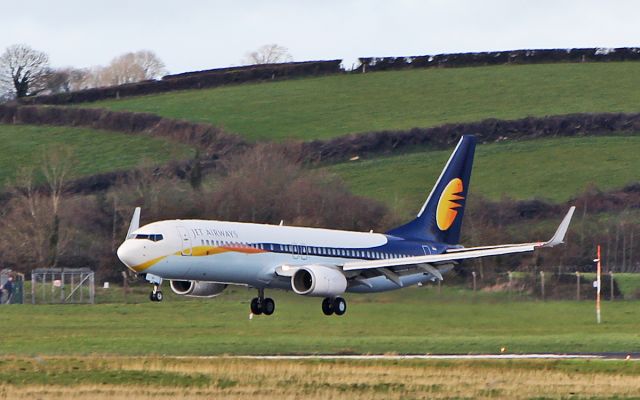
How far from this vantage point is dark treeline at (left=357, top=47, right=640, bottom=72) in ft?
428

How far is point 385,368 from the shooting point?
4022 cm

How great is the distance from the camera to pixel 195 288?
175 feet

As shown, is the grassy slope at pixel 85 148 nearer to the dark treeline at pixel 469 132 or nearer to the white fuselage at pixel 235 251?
the dark treeline at pixel 469 132

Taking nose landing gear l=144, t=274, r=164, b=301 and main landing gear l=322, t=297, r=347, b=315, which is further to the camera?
main landing gear l=322, t=297, r=347, b=315

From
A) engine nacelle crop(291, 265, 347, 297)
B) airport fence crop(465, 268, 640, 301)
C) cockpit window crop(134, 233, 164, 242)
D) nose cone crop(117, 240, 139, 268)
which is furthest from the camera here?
airport fence crop(465, 268, 640, 301)

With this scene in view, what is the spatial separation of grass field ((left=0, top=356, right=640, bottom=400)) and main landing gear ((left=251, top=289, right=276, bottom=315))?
424 inches

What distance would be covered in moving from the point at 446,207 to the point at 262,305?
1035cm

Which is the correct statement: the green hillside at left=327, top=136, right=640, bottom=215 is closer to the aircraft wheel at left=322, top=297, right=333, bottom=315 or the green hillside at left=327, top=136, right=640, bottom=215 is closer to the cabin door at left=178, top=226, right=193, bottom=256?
the aircraft wheel at left=322, top=297, right=333, bottom=315

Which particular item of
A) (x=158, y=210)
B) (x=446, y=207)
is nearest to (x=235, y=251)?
(x=446, y=207)

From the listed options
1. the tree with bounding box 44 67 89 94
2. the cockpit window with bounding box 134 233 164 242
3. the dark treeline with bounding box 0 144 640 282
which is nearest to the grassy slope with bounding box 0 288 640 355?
the cockpit window with bounding box 134 233 164 242

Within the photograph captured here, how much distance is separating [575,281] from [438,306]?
1189cm

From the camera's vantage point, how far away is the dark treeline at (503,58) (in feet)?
428

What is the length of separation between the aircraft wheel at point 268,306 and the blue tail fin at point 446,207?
7.39 metres

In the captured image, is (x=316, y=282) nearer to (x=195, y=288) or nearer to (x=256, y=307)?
(x=256, y=307)
